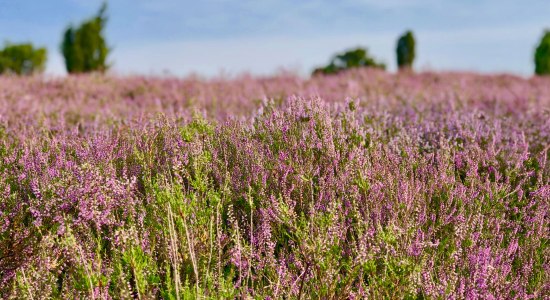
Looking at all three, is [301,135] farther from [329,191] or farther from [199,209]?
[199,209]

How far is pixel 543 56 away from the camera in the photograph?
22.6 meters

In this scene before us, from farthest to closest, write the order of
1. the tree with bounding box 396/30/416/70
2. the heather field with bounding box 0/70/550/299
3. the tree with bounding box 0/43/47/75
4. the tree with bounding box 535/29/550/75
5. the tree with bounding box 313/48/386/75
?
the tree with bounding box 0/43/47/75 → the tree with bounding box 313/48/386/75 → the tree with bounding box 396/30/416/70 → the tree with bounding box 535/29/550/75 → the heather field with bounding box 0/70/550/299

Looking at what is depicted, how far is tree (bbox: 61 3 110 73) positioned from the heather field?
19197mm

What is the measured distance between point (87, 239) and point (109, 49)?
23.0 metres

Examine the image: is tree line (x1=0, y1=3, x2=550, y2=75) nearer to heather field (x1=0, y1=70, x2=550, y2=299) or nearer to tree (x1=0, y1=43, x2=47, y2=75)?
tree (x1=0, y1=43, x2=47, y2=75)

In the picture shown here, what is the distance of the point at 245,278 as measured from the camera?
3076 millimetres

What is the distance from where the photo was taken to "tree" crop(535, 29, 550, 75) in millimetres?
22344

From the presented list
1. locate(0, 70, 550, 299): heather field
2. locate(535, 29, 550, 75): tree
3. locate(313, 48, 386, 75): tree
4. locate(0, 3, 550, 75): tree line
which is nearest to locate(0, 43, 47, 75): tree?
locate(0, 3, 550, 75): tree line

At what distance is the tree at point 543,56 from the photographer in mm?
22344

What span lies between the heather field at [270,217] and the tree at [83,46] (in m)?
19.2

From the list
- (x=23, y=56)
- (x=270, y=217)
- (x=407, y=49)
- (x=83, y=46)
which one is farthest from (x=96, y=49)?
(x=270, y=217)

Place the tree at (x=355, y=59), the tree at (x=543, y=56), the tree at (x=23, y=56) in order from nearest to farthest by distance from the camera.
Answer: the tree at (x=543, y=56)
the tree at (x=355, y=59)
the tree at (x=23, y=56)

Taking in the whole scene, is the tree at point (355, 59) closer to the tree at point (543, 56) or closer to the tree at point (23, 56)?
the tree at point (543, 56)

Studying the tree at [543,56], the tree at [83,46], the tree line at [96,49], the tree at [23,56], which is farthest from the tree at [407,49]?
the tree at [23,56]
